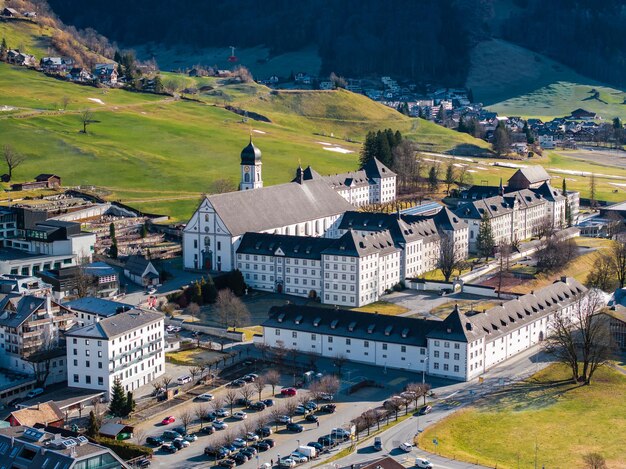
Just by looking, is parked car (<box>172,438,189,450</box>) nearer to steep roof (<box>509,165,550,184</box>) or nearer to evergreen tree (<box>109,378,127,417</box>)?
evergreen tree (<box>109,378,127,417</box>)

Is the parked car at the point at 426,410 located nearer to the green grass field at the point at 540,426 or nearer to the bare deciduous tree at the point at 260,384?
the green grass field at the point at 540,426

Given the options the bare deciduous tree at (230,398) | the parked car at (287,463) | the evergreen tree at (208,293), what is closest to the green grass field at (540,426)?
the parked car at (287,463)

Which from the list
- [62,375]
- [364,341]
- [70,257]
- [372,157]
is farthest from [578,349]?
[372,157]

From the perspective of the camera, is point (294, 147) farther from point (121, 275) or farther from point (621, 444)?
point (621, 444)

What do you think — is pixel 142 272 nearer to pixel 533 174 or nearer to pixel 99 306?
pixel 99 306

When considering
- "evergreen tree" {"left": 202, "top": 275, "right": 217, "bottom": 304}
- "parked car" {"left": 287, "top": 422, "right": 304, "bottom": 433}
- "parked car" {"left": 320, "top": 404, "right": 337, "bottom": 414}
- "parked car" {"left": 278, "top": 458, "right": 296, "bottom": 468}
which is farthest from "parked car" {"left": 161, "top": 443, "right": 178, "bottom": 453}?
"evergreen tree" {"left": 202, "top": 275, "right": 217, "bottom": 304}

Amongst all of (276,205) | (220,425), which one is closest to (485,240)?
(276,205)
